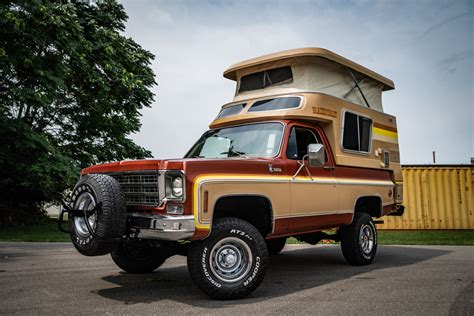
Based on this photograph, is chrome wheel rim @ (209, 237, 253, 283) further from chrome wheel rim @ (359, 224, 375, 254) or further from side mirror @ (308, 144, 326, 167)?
chrome wheel rim @ (359, 224, 375, 254)

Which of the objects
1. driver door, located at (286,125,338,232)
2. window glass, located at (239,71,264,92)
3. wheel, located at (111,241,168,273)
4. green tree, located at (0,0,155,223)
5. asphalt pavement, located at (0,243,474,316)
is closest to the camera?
asphalt pavement, located at (0,243,474,316)

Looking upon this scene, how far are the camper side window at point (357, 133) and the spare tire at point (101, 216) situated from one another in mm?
4225

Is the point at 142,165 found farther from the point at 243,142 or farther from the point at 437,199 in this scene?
the point at 437,199

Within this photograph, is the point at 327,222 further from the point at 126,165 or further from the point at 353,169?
the point at 126,165

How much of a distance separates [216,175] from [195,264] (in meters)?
1.07

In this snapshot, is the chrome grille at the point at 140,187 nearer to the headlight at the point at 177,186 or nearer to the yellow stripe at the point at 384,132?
the headlight at the point at 177,186

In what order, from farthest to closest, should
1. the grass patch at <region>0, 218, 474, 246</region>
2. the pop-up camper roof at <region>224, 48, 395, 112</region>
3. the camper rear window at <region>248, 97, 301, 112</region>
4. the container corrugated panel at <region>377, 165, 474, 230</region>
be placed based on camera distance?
the container corrugated panel at <region>377, 165, 474, 230</region> → the grass patch at <region>0, 218, 474, 246</region> → the pop-up camper roof at <region>224, 48, 395, 112</region> → the camper rear window at <region>248, 97, 301, 112</region>

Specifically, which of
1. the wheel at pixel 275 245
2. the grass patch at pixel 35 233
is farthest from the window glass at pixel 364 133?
the grass patch at pixel 35 233

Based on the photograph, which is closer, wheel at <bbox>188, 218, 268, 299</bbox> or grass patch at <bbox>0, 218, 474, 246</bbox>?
wheel at <bbox>188, 218, 268, 299</bbox>

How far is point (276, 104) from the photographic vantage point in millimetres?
7164

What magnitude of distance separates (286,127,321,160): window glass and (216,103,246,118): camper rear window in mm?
1138

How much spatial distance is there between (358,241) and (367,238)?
20.1 inches

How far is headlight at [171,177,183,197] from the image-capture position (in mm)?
5038

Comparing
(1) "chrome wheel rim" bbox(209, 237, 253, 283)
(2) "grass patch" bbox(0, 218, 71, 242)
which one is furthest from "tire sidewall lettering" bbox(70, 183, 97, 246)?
(2) "grass patch" bbox(0, 218, 71, 242)
